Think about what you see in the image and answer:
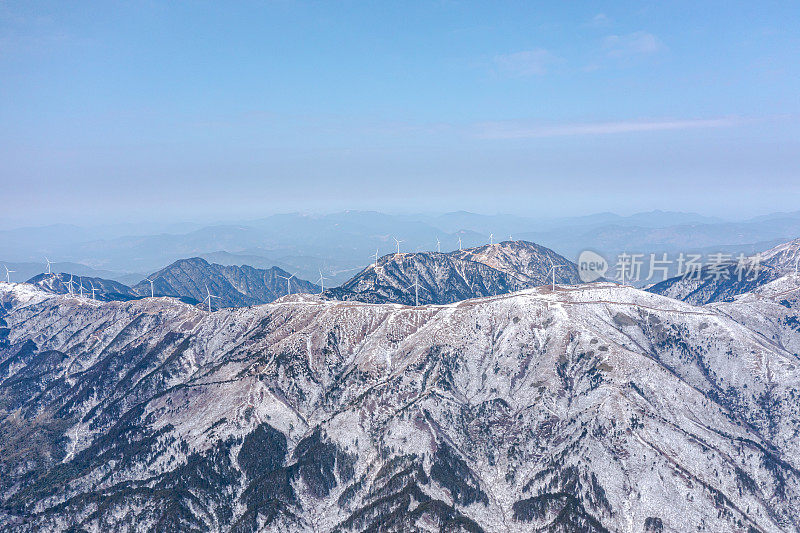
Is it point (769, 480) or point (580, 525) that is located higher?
point (769, 480)

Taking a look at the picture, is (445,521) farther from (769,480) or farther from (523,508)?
(769,480)

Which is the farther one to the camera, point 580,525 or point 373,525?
point 373,525

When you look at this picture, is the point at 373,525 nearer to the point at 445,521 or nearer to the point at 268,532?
the point at 445,521

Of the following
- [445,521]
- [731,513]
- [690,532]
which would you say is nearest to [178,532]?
[445,521]

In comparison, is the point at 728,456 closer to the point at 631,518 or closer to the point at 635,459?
the point at 635,459

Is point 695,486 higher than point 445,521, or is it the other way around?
point 695,486

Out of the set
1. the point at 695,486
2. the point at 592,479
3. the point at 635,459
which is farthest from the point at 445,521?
the point at 695,486

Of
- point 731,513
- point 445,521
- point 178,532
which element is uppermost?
point 731,513

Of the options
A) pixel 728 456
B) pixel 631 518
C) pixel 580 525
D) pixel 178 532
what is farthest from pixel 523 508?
pixel 178 532
